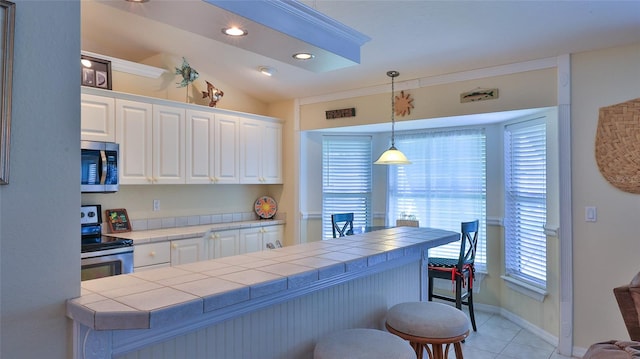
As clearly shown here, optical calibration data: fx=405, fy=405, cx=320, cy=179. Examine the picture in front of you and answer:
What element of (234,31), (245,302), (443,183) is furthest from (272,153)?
(245,302)

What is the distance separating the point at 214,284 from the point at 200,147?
3163mm

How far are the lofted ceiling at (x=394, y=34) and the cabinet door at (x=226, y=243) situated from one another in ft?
6.00

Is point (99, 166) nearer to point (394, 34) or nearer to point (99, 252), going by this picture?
point (99, 252)

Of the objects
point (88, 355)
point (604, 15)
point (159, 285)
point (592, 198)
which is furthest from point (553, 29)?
point (88, 355)

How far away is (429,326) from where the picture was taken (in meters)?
2.00

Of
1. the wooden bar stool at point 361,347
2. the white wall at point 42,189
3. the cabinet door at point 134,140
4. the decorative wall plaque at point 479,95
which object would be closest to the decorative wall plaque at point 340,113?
the decorative wall plaque at point 479,95

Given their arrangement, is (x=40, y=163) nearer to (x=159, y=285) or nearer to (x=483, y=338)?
(x=159, y=285)

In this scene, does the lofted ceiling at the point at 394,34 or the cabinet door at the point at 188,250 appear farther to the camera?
the cabinet door at the point at 188,250

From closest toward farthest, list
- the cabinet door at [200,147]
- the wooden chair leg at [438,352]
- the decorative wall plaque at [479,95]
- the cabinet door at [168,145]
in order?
the wooden chair leg at [438,352], the decorative wall plaque at [479,95], the cabinet door at [168,145], the cabinet door at [200,147]

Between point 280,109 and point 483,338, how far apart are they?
11.6 ft

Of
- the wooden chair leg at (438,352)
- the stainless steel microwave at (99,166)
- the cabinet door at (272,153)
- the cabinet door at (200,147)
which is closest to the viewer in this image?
the wooden chair leg at (438,352)

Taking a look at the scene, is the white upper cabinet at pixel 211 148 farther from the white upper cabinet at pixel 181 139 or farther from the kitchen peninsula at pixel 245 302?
the kitchen peninsula at pixel 245 302

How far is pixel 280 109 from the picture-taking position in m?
5.37

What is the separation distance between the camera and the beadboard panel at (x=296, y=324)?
58.5 inches
